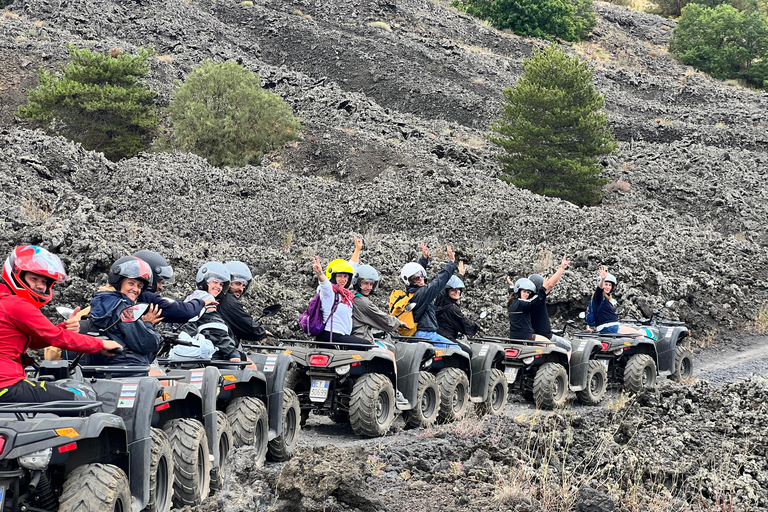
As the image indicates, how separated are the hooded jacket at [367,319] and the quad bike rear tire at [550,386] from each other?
3.40m

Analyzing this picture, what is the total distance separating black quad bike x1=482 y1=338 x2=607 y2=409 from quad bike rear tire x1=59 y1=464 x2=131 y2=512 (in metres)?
7.75

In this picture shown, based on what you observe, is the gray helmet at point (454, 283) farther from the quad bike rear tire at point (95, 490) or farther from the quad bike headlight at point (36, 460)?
the quad bike headlight at point (36, 460)

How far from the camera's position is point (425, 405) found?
1027cm

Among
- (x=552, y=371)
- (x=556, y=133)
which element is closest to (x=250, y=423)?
(x=552, y=371)

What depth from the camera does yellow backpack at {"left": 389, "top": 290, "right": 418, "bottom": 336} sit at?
10.7 meters

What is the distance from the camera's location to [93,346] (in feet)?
16.4

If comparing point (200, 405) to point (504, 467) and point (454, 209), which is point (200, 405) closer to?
point (504, 467)

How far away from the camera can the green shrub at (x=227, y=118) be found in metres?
33.6

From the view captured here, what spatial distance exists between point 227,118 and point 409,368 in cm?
2615

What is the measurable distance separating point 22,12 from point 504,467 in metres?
53.4

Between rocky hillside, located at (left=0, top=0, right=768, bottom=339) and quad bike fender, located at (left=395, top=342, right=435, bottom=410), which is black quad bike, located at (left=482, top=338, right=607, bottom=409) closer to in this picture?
quad bike fender, located at (left=395, top=342, right=435, bottom=410)

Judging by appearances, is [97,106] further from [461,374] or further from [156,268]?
[156,268]

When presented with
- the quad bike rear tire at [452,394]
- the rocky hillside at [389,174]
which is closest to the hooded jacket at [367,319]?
the quad bike rear tire at [452,394]

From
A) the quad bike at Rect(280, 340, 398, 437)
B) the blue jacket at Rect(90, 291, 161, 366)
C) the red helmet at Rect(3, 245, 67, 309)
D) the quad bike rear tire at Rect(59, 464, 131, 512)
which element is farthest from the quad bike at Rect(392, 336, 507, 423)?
the red helmet at Rect(3, 245, 67, 309)
